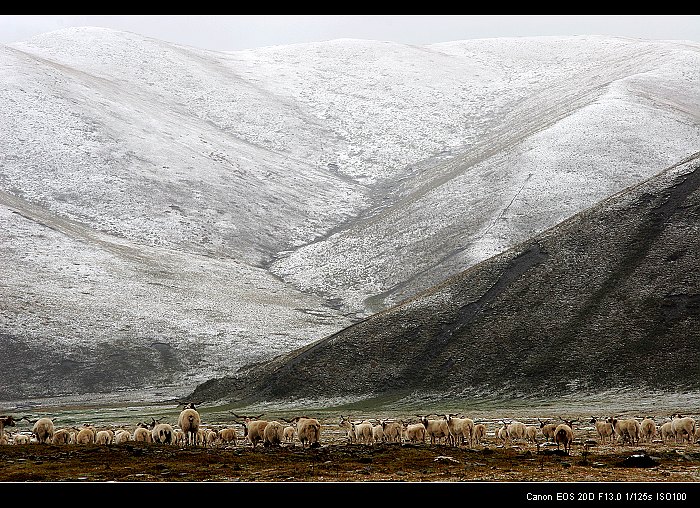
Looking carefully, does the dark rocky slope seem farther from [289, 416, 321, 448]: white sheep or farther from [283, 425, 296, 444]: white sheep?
[289, 416, 321, 448]: white sheep

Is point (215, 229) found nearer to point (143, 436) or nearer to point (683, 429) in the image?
point (143, 436)

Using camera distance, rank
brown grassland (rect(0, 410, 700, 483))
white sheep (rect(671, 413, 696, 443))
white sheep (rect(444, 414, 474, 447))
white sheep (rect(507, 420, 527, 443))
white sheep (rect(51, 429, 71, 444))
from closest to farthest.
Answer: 1. brown grassland (rect(0, 410, 700, 483))
2. white sheep (rect(671, 413, 696, 443))
3. white sheep (rect(444, 414, 474, 447))
4. white sheep (rect(51, 429, 71, 444))
5. white sheep (rect(507, 420, 527, 443))

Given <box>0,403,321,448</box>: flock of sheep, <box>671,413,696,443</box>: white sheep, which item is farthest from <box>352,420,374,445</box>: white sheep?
<box>671,413,696,443</box>: white sheep

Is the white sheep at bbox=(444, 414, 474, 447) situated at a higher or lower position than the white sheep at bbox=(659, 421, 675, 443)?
higher

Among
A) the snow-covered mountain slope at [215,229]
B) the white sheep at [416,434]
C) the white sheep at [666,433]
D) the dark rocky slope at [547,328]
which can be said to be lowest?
the white sheep at [666,433]

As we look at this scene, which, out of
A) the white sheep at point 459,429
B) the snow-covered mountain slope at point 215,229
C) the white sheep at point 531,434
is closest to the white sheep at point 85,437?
the white sheep at point 459,429

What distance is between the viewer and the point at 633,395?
61.3 m

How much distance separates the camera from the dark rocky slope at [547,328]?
67875mm

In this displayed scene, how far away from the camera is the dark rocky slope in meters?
67.9

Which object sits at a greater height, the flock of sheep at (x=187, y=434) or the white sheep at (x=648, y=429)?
the flock of sheep at (x=187, y=434)

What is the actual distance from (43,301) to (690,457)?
102 metres

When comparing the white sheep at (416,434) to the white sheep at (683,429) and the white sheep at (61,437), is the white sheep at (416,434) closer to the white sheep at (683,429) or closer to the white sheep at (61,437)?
the white sheep at (683,429)

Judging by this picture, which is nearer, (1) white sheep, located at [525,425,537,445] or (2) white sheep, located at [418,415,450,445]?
(2) white sheep, located at [418,415,450,445]
